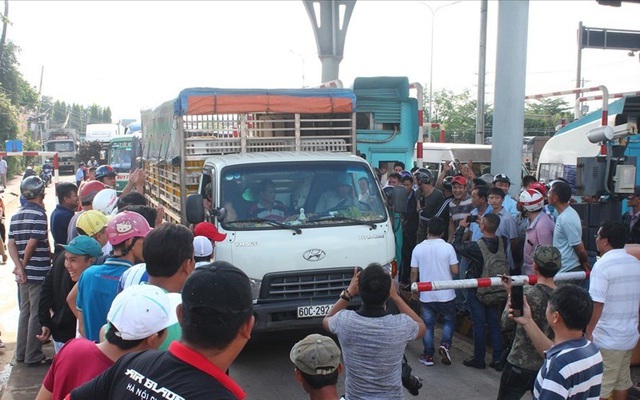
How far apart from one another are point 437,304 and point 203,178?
3.19 metres

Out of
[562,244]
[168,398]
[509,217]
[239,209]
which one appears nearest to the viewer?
[168,398]

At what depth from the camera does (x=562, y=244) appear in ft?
21.8

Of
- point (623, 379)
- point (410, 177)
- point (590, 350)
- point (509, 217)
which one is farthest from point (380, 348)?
point (410, 177)

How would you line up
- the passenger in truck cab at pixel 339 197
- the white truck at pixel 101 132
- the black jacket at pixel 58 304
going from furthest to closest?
1. the white truck at pixel 101 132
2. the passenger in truck cab at pixel 339 197
3. the black jacket at pixel 58 304

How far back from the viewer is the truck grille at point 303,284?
6594 mm

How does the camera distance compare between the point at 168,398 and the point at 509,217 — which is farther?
the point at 509,217

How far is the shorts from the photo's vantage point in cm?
489

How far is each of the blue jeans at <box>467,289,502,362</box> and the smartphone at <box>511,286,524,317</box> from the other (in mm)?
3076

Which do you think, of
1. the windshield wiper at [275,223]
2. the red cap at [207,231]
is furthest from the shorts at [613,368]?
the red cap at [207,231]

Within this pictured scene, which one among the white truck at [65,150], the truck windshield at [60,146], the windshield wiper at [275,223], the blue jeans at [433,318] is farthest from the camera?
the truck windshield at [60,146]

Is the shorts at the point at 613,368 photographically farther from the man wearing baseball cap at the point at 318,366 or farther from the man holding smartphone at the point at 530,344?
the man wearing baseball cap at the point at 318,366

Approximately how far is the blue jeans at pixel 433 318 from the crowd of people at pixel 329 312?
0.01 metres

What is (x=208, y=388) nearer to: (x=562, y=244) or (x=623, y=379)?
(x=623, y=379)

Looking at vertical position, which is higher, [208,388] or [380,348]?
[208,388]
